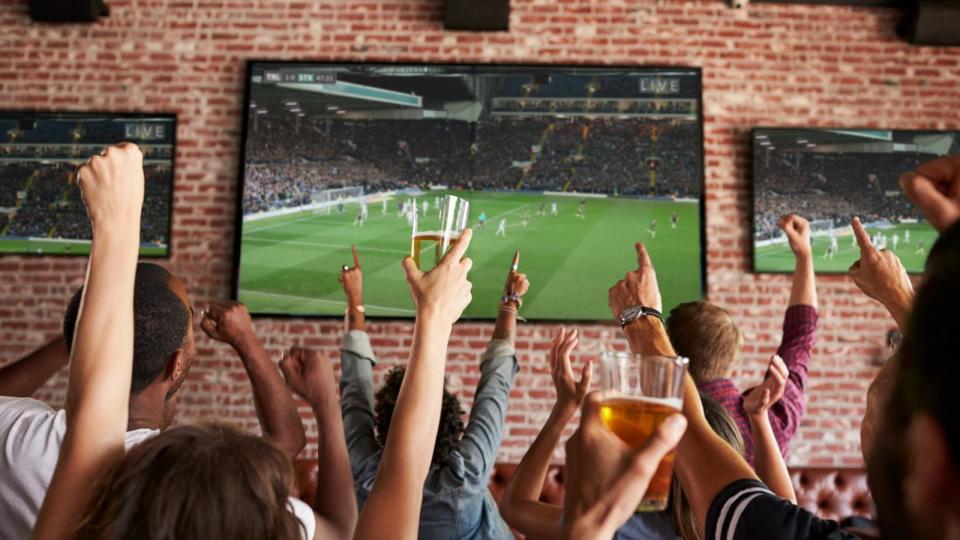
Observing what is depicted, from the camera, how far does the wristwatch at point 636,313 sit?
1376 mm

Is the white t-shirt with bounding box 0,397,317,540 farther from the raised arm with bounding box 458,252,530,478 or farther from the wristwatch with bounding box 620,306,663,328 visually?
the raised arm with bounding box 458,252,530,478

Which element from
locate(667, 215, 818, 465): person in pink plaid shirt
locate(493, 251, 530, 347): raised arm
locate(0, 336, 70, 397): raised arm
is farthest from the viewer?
locate(493, 251, 530, 347): raised arm

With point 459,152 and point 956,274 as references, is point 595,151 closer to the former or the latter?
point 459,152

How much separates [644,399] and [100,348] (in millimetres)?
651

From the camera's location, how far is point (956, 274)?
47cm

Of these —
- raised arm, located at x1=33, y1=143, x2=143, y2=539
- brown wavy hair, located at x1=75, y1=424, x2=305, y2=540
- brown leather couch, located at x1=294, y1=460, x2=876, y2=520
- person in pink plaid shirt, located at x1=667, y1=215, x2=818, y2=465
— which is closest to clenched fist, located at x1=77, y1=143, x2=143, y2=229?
raised arm, located at x1=33, y1=143, x2=143, y2=539

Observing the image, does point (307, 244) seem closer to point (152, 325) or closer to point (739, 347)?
point (739, 347)

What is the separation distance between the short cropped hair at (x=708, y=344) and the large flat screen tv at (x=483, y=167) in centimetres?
185

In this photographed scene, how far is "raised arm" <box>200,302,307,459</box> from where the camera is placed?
1.66 metres

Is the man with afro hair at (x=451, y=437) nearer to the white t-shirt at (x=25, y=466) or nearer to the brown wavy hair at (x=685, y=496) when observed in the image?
the brown wavy hair at (x=685, y=496)

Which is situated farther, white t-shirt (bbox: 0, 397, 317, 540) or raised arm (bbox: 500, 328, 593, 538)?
raised arm (bbox: 500, 328, 593, 538)

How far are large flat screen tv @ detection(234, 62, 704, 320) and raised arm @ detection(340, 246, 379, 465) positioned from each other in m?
1.72

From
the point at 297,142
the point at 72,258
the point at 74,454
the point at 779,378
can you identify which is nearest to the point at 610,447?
the point at 74,454

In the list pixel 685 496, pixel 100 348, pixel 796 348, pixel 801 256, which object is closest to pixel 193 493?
pixel 100 348
